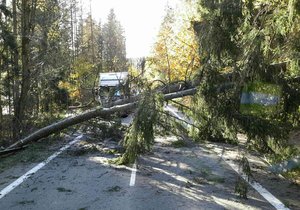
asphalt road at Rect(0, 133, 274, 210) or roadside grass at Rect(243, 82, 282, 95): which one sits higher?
roadside grass at Rect(243, 82, 282, 95)

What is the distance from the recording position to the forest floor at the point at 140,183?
7820mm

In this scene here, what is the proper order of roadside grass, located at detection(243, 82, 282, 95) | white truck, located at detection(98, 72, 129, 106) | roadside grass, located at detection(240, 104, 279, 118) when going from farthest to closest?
white truck, located at detection(98, 72, 129, 106) → roadside grass, located at detection(240, 104, 279, 118) → roadside grass, located at detection(243, 82, 282, 95)

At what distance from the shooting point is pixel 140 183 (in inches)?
370

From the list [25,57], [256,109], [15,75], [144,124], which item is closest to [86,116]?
[144,124]

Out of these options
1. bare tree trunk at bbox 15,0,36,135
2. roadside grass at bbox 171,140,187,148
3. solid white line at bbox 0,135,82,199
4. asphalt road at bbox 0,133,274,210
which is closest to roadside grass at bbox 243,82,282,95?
asphalt road at bbox 0,133,274,210

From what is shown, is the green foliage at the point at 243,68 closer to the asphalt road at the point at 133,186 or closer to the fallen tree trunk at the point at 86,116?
the fallen tree trunk at the point at 86,116

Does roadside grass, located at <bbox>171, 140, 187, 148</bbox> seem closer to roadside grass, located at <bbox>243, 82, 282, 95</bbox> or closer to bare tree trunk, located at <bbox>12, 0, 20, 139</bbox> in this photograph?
bare tree trunk, located at <bbox>12, 0, 20, 139</bbox>

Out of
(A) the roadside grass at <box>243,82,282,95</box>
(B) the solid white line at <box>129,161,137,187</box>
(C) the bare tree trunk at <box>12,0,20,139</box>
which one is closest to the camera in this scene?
(A) the roadside grass at <box>243,82,282,95</box>

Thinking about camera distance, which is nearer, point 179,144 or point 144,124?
point 144,124

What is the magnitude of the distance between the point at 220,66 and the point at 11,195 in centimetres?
515

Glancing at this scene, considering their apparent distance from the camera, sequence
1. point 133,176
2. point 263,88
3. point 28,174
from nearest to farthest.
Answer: point 263,88 < point 133,176 < point 28,174

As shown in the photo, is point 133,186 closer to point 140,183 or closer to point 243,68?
point 140,183

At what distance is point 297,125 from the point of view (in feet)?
31.7

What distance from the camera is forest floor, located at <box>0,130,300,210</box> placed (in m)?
7.82
